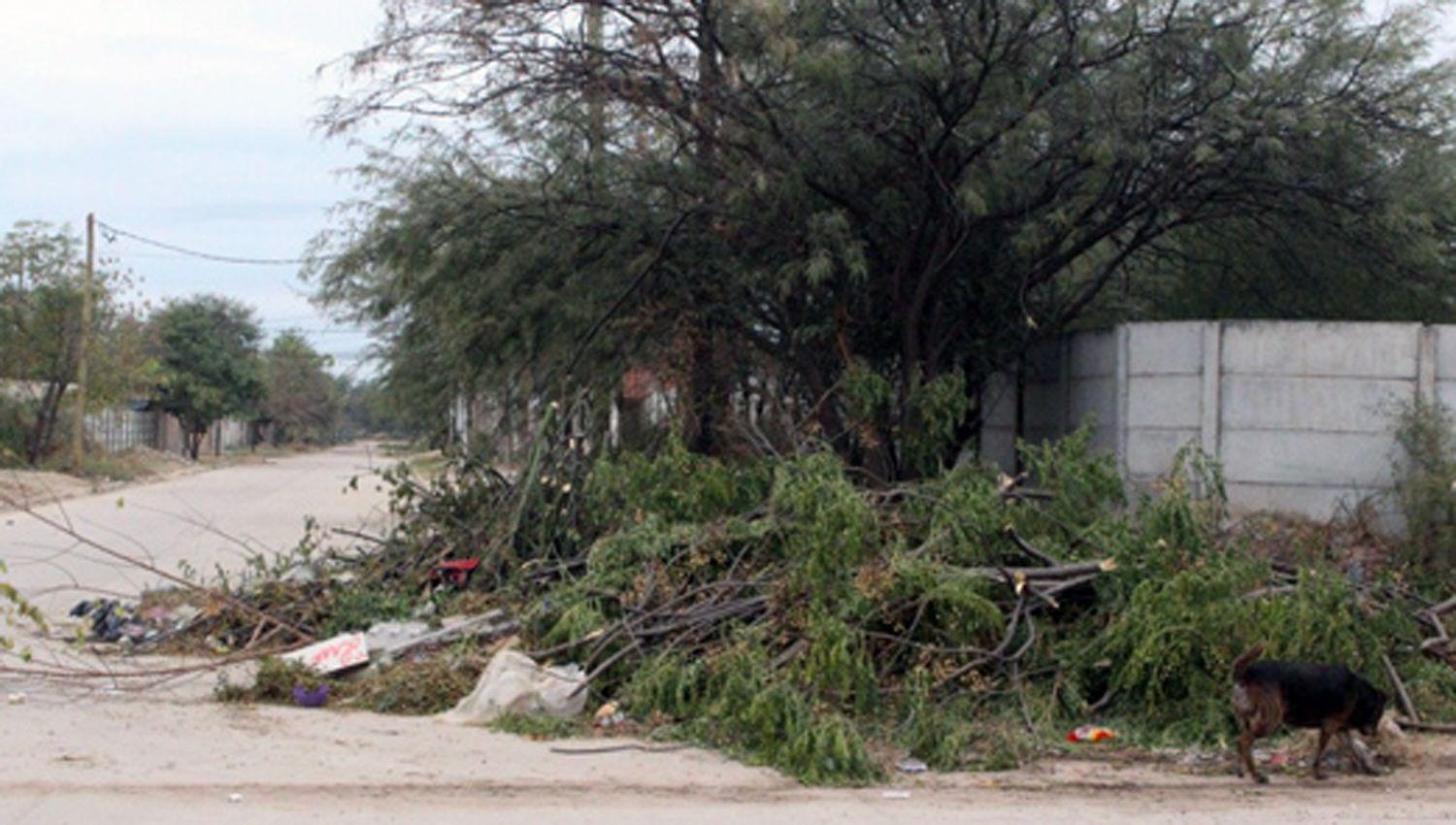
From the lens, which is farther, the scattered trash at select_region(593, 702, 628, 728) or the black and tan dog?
the scattered trash at select_region(593, 702, 628, 728)

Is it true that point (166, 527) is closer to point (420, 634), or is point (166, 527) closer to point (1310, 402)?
point (420, 634)

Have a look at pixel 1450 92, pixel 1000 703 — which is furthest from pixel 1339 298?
pixel 1000 703

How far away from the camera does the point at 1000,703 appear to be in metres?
9.10

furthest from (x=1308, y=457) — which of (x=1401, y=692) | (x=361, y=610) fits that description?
(x=361, y=610)

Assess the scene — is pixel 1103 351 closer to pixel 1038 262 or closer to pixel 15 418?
pixel 1038 262

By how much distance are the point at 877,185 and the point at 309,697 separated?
25.0 ft

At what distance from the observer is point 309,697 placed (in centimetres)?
965

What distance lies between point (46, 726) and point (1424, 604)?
888 cm

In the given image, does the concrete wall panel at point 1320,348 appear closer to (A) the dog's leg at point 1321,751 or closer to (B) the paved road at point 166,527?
(A) the dog's leg at point 1321,751

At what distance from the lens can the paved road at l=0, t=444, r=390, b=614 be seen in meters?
16.1

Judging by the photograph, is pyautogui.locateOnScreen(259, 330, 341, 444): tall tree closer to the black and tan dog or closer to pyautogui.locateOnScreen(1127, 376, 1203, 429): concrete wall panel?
pyautogui.locateOnScreen(1127, 376, 1203, 429): concrete wall panel

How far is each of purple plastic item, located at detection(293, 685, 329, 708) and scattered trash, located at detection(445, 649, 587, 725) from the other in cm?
93

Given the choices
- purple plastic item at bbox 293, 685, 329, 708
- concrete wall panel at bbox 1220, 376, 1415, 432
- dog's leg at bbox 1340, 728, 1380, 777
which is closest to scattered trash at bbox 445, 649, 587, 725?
purple plastic item at bbox 293, 685, 329, 708

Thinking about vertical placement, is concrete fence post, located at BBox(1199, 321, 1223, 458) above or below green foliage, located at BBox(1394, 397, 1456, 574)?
above
